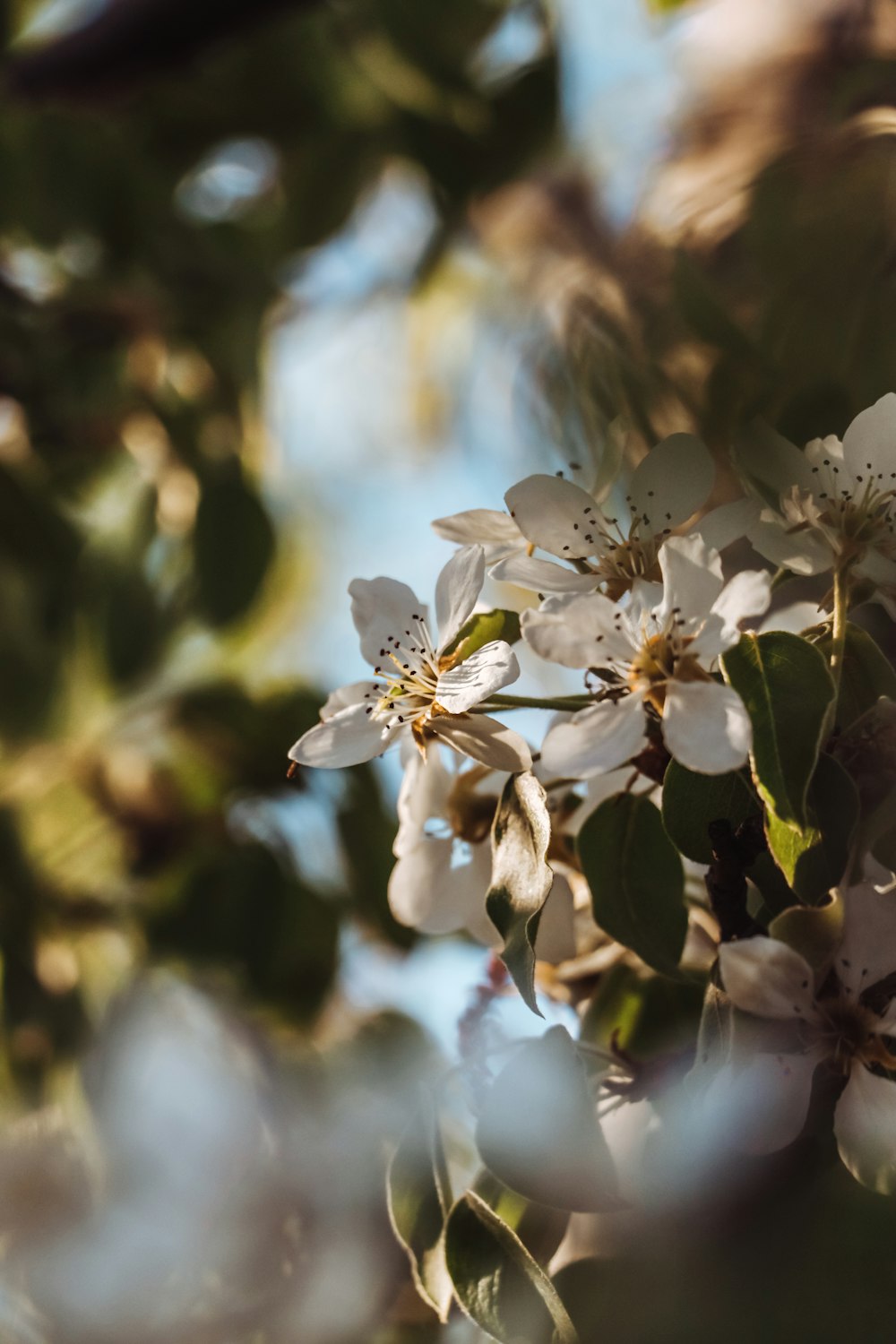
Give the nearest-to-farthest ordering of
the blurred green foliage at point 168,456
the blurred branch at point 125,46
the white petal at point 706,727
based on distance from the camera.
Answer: the white petal at point 706,727 < the blurred green foliage at point 168,456 < the blurred branch at point 125,46

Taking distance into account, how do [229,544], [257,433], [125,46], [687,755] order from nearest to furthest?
[687,755], [229,544], [125,46], [257,433]

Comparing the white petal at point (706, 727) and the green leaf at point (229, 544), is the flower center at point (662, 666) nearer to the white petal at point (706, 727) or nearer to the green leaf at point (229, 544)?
the white petal at point (706, 727)

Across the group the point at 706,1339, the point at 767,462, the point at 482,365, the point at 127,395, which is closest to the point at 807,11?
the point at 482,365

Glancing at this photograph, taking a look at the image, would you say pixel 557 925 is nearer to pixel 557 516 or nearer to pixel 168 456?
pixel 557 516

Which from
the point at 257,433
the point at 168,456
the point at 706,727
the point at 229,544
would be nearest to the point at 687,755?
the point at 706,727

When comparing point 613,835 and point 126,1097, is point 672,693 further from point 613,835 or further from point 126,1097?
point 126,1097

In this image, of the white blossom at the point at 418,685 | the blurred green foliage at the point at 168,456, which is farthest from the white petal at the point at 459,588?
the blurred green foliage at the point at 168,456
